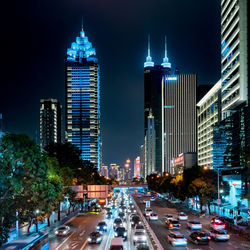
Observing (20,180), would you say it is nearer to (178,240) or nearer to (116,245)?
(116,245)

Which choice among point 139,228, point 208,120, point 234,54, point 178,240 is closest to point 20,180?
point 178,240

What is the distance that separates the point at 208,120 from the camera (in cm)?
18325

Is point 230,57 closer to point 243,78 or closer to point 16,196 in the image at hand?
point 243,78

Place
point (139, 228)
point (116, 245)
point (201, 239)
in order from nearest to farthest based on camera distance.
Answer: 1. point (116, 245)
2. point (201, 239)
3. point (139, 228)

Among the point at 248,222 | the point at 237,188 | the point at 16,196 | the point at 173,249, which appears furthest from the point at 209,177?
the point at 16,196

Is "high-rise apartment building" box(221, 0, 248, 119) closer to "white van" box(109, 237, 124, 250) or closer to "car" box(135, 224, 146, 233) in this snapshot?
"car" box(135, 224, 146, 233)

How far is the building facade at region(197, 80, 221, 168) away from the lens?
6594 inches

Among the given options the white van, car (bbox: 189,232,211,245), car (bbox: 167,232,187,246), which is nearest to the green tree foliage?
the white van

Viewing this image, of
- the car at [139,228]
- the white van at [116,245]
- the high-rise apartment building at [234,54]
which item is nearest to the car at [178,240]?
the car at [139,228]

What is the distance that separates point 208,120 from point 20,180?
161482 mm

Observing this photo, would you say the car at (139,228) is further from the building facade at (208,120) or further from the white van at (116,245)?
the building facade at (208,120)

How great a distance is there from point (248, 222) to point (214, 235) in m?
15.4

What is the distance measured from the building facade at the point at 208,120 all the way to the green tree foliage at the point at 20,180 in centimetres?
13862

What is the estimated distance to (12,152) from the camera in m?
30.2
